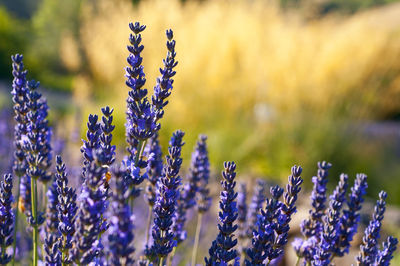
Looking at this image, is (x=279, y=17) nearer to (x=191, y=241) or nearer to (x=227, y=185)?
(x=191, y=241)

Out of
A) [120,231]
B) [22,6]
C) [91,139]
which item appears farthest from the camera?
[22,6]

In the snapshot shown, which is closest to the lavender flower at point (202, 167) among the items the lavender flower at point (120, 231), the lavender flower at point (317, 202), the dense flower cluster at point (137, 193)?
the dense flower cluster at point (137, 193)

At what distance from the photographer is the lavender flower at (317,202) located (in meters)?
1.52

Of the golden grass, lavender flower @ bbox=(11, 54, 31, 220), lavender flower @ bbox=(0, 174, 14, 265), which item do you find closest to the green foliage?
the golden grass

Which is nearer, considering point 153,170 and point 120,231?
point 120,231

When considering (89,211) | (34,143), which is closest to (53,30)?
(34,143)

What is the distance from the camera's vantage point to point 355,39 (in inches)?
344

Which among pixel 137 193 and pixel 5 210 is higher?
pixel 137 193

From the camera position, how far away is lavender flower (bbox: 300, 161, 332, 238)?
4.98 feet

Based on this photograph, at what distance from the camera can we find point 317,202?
5.01ft

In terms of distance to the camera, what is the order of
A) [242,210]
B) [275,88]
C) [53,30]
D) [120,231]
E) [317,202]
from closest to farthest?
[120,231], [317,202], [242,210], [275,88], [53,30]

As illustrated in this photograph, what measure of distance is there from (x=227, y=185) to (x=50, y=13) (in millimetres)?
23662

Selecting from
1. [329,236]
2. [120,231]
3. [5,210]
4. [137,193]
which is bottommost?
[120,231]

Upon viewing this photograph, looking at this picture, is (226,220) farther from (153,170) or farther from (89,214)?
(153,170)
